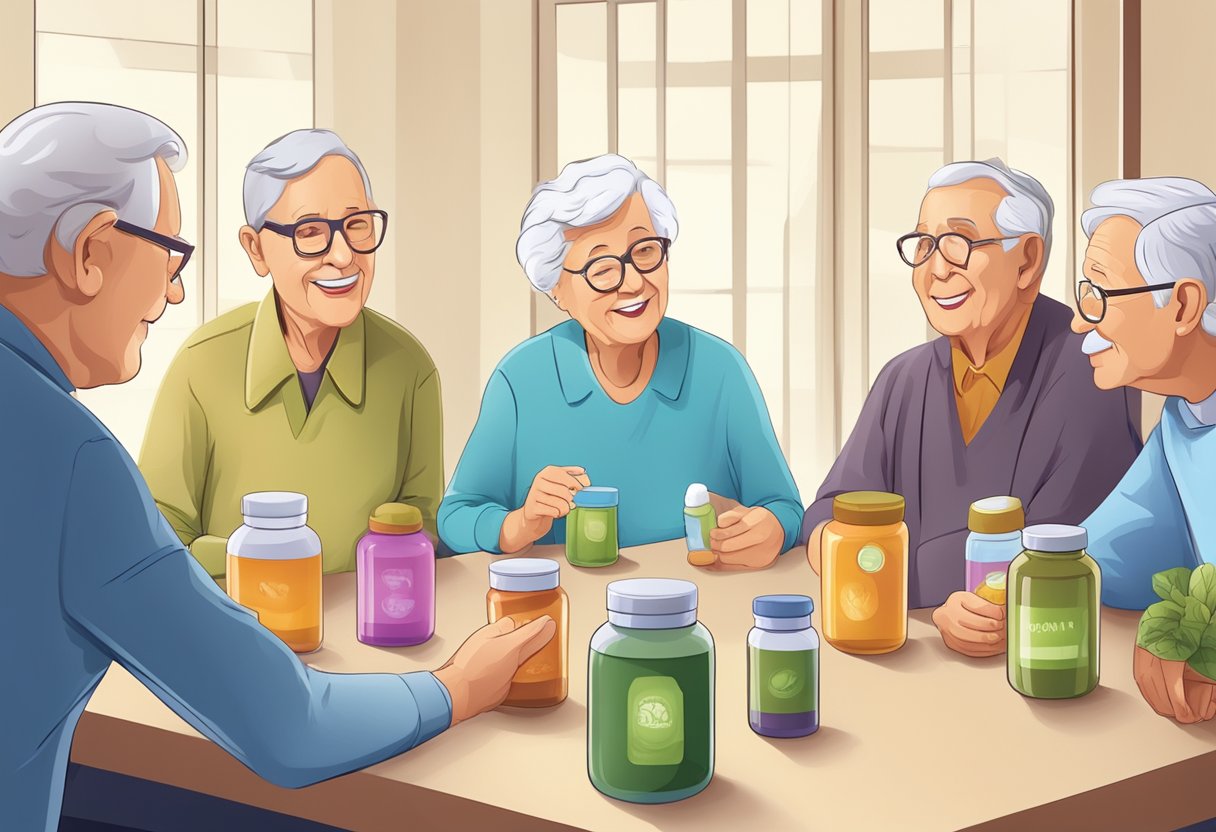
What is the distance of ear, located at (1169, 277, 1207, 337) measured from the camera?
1464 mm

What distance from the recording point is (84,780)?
156 cm

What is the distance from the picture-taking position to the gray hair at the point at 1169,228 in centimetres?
147

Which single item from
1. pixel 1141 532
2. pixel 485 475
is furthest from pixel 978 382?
pixel 485 475

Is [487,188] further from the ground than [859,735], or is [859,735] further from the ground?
[487,188]

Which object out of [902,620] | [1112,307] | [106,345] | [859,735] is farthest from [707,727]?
[1112,307]

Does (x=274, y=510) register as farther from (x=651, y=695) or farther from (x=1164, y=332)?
(x=1164, y=332)

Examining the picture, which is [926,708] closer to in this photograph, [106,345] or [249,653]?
[249,653]

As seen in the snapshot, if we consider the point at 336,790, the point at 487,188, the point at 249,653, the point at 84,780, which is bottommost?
the point at 84,780

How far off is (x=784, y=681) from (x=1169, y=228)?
2.47 feet

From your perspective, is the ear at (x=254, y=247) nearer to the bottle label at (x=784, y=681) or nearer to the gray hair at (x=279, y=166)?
the gray hair at (x=279, y=166)

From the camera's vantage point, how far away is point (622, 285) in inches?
80.6

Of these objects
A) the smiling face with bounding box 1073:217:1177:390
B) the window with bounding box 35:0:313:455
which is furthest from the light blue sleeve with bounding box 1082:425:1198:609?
the window with bounding box 35:0:313:455

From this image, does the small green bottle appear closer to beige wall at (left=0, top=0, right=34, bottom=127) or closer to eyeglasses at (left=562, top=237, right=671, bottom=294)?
eyeglasses at (left=562, top=237, right=671, bottom=294)

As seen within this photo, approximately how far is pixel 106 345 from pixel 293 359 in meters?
0.92
